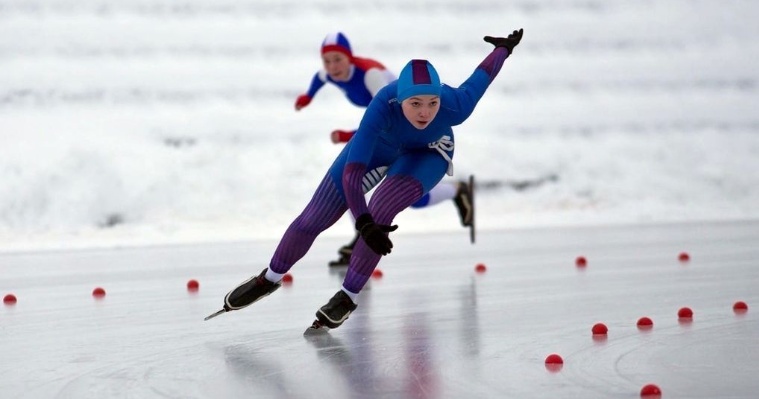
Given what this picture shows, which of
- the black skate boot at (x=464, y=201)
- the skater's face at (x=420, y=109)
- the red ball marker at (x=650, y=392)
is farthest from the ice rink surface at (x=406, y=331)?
the skater's face at (x=420, y=109)

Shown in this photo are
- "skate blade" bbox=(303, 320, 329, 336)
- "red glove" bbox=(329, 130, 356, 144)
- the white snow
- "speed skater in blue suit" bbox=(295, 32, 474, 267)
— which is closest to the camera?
"skate blade" bbox=(303, 320, 329, 336)

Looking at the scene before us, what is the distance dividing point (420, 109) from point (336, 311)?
0.76m

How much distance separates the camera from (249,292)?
4105 millimetres

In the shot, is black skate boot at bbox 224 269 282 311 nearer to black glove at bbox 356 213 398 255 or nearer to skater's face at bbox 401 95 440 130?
black glove at bbox 356 213 398 255

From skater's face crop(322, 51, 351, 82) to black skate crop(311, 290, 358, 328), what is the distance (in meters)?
2.79

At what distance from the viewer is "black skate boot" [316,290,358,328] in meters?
3.90

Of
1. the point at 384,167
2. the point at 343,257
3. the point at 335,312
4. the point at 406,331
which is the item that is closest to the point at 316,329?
the point at 335,312

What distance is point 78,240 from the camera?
943 cm

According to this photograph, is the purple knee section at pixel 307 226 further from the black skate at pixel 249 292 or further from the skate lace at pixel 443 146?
the skate lace at pixel 443 146

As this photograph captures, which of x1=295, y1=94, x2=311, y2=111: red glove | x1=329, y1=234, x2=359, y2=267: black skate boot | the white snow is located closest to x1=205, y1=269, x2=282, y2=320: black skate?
x1=329, y1=234, x2=359, y2=267: black skate boot

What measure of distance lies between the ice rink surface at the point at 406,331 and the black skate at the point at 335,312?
0.06m

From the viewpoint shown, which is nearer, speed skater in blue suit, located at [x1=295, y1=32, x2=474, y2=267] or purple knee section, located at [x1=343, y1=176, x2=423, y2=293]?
purple knee section, located at [x1=343, y1=176, x2=423, y2=293]

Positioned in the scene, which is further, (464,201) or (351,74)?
(464,201)

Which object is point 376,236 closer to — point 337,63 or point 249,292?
point 249,292
